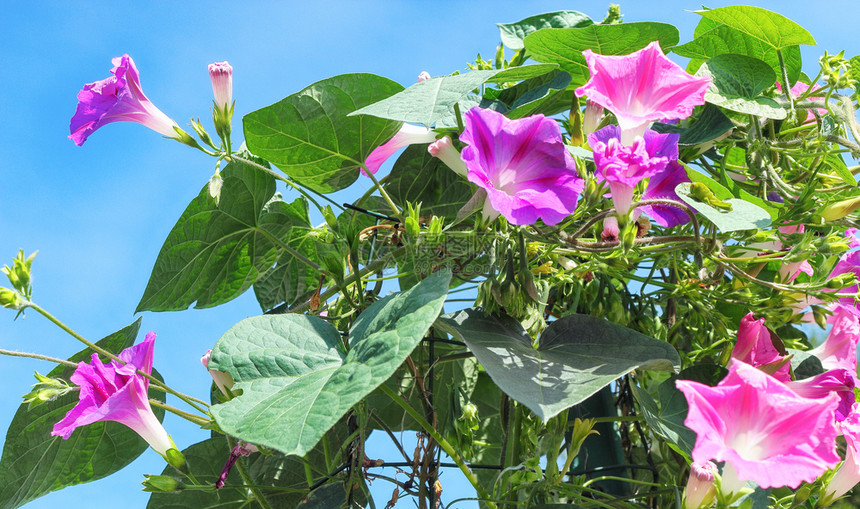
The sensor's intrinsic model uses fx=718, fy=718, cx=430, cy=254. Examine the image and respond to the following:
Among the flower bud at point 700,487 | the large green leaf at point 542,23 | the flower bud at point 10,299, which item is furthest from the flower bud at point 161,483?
the large green leaf at point 542,23

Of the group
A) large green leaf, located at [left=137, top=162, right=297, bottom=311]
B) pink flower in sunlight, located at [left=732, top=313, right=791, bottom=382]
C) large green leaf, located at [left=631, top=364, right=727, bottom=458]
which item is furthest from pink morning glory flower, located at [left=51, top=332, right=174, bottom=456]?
pink flower in sunlight, located at [left=732, top=313, right=791, bottom=382]

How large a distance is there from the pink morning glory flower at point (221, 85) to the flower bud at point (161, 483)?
0.51 metres

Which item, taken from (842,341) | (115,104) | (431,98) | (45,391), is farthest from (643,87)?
(45,391)

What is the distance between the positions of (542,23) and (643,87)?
1.54ft

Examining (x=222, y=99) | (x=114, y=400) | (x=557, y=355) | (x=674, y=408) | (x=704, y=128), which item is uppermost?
(x=222, y=99)

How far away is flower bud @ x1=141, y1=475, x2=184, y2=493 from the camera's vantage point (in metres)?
0.90

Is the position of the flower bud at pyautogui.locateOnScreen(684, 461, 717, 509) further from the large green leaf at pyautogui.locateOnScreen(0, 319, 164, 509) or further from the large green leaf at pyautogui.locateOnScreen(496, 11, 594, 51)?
the large green leaf at pyautogui.locateOnScreen(0, 319, 164, 509)

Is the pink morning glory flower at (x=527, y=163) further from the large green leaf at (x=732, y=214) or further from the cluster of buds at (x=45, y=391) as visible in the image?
the cluster of buds at (x=45, y=391)

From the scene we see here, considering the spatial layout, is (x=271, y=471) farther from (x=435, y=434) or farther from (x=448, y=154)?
(x=448, y=154)

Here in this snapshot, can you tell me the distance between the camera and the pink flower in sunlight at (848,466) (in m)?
0.84

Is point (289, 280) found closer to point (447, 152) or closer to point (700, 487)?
point (447, 152)

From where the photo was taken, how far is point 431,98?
0.85m

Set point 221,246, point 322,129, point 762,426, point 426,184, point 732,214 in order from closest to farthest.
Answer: point 762,426, point 732,214, point 322,129, point 426,184, point 221,246

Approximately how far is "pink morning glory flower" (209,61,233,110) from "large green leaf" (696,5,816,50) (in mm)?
703
